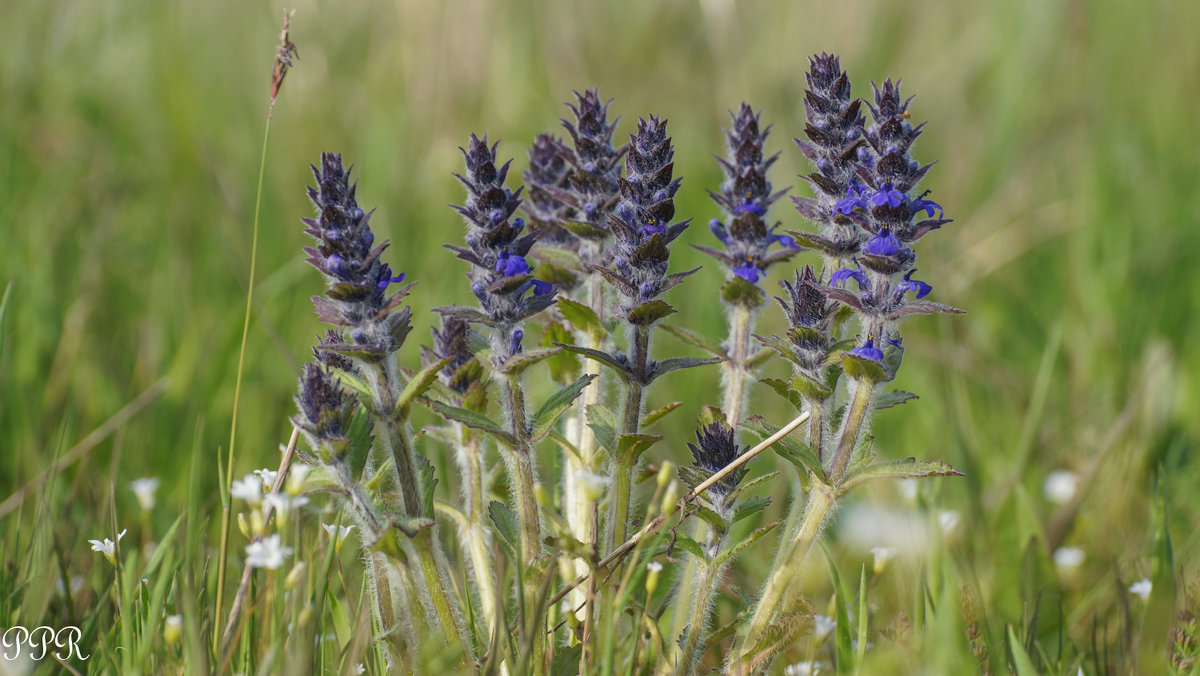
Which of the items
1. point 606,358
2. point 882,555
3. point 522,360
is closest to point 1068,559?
point 882,555

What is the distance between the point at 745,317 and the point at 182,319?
293 centimetres

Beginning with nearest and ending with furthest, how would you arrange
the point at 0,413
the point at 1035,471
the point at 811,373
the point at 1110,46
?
1. the point at 811,373
2. the point at 0,413
3. the point at 1035,471
4. the point at 1110,46

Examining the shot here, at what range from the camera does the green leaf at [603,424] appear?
222 cm

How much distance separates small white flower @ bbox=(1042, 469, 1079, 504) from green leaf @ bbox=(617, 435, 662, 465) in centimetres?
215

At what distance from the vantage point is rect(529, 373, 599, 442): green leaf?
2.20 m

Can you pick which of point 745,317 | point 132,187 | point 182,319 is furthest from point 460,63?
point 745,317

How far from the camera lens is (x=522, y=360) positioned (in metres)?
2.11

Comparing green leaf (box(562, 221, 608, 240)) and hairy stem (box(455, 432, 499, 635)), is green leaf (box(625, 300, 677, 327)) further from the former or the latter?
hairy stem (box(455, 432, 499, 635))

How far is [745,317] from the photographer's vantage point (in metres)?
2.55

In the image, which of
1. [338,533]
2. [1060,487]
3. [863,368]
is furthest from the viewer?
[1060,487]

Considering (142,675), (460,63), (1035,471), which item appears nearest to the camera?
(142,675)

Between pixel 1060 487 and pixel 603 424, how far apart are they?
221cm

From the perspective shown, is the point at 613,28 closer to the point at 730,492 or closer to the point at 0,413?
the point at 0,413

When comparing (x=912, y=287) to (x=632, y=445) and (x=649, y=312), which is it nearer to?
(x=649, y=312)
